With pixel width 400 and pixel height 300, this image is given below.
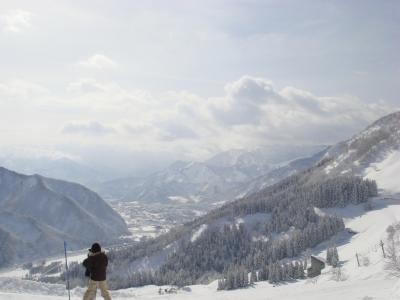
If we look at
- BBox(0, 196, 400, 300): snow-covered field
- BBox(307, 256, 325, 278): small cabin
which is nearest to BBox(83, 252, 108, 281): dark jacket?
BBox(0, 196, 400, 300): snow-covered field

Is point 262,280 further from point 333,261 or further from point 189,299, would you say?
point 189,299

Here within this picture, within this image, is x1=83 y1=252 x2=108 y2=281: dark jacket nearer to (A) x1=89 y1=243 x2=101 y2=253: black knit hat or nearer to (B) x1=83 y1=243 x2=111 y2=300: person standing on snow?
(B) x1=83 y1=243 x2=111 y2=300: person standing on snow

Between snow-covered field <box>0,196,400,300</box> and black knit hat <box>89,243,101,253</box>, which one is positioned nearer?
black knit hat <box>89,243,101,253</box>

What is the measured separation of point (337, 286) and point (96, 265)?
90.4 ft

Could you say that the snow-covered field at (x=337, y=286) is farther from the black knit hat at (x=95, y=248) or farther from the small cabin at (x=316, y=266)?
the black knit hat at (x=95, y=248)

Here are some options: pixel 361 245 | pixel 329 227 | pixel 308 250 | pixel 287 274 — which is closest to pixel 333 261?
pixel 287 274

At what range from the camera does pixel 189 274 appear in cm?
19662

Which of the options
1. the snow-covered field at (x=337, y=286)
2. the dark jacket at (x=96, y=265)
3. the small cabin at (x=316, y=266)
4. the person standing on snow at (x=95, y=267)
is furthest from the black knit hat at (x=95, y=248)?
the small cabin at (x=316, y=266)

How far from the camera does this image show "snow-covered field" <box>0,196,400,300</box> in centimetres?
3712

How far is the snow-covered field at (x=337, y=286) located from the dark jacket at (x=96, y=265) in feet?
47.7

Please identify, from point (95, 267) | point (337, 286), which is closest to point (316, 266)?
point (337, 286)

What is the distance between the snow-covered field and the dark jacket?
14537 mm

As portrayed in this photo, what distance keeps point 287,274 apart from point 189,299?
280 feet

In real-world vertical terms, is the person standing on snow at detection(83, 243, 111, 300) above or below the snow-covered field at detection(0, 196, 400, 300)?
above
